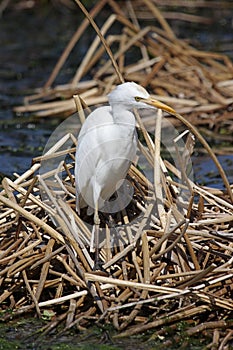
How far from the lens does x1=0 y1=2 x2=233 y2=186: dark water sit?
7616mm

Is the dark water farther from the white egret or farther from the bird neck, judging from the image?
the bird neck

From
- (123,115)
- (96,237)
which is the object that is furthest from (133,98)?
(96,237)

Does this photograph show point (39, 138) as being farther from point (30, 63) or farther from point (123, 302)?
point (123, 302)

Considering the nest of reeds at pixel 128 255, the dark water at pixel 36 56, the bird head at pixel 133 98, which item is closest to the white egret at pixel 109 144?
the bird head at pixel 133 98

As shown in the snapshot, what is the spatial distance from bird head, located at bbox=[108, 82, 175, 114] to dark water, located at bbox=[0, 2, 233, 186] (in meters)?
2.90

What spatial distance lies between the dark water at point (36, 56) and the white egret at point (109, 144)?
105 inches

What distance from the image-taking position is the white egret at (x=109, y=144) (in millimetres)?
4195

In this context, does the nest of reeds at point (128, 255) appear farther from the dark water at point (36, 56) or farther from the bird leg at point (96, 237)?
the dark water at point (36, 56)

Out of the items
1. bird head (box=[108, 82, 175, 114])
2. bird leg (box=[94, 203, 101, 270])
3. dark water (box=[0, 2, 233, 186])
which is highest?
bird head (box=[108, 82, 175, 114])

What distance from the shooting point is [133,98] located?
4180mm

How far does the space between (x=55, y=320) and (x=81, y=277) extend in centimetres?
27

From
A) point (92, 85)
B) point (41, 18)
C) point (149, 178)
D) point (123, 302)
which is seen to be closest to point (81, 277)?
point (123, 302)

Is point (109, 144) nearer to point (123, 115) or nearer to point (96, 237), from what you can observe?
point (123, 115)

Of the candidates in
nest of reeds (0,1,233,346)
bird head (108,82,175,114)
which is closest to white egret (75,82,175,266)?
bird head (108,82,175,114)
